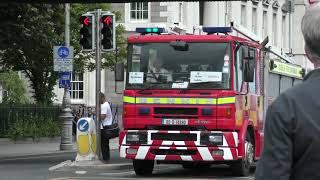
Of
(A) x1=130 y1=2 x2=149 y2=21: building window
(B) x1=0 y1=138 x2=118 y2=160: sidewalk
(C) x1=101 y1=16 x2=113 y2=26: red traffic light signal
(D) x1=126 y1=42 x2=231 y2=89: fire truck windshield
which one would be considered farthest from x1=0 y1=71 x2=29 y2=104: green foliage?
(D) x1=126 y1=42 x2=231 y2=89: fire truck windshield

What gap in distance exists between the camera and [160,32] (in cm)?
1580

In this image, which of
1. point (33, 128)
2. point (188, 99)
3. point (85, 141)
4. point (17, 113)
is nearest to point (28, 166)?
point (85, 141)

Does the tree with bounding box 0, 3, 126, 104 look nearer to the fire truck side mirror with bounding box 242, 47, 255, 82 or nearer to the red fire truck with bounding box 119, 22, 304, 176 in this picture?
the red fire truck with bounding box 119, 22, 304, 176

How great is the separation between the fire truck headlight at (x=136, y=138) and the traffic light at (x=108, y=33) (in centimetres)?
375

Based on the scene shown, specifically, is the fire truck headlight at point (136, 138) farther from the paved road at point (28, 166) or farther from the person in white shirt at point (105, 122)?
the person in white shirt at point (105, 122)

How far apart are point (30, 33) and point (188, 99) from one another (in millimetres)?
11756

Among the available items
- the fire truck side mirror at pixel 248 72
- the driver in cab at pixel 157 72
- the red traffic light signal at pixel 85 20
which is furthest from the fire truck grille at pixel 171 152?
the red traffic light signal at pixel 85 20

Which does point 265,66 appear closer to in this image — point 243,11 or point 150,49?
point 150,49

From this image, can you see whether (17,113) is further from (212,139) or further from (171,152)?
(212,139)

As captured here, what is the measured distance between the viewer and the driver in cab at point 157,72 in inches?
598

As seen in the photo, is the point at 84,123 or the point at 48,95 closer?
the point at 84,123

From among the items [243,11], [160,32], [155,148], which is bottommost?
[155,148]

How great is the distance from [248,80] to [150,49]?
202cm

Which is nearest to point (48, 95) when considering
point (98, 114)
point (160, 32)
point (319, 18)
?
point (98, 114)
